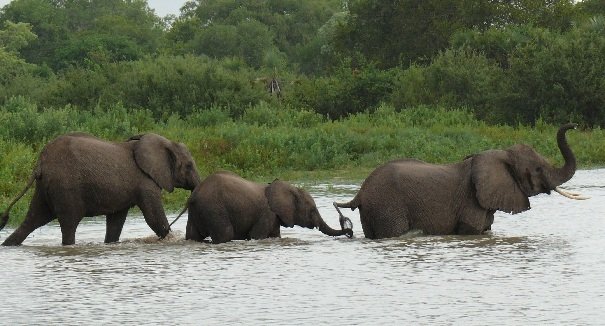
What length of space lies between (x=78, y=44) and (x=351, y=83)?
76.4 feet

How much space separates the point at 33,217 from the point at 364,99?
19.6 metres

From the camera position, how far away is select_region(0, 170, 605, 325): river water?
8336 millimetres

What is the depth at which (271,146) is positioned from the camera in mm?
20422

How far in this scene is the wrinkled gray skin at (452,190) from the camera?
38.0ft

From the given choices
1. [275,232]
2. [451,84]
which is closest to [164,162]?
[275,232]

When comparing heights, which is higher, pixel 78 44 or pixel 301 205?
pixel 78 44

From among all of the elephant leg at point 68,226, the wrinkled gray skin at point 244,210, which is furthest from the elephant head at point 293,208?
the elephant leg at point 68,226

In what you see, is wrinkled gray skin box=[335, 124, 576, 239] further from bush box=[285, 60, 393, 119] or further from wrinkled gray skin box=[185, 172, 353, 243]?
bush box=[285, 60, 393, 119]

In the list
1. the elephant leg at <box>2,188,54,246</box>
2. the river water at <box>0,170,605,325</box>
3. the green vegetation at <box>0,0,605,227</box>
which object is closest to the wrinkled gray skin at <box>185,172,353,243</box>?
the river water at <box>0,170,605,325</box>

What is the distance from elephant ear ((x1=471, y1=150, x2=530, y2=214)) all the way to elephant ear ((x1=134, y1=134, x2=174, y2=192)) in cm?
286

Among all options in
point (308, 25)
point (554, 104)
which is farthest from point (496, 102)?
point (308, 25)

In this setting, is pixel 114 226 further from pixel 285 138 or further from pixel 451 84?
pixel 451 84

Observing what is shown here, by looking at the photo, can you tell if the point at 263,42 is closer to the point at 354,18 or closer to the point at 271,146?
the point at 354,18

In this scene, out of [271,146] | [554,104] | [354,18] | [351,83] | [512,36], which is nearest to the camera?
[271,146]
